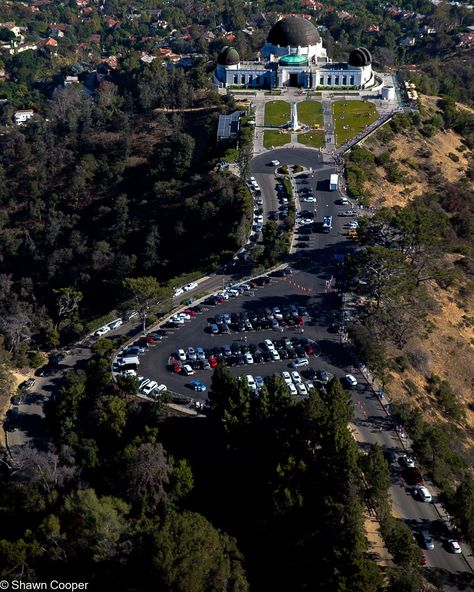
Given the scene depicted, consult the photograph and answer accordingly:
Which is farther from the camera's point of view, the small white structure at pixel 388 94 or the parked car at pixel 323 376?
the small white structure at pixel 388 94

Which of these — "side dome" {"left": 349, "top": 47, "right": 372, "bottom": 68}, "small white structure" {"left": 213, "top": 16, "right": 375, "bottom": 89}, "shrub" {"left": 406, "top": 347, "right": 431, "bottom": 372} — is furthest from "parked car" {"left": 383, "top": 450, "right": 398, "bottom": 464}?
"side dome" {"left": 349, "top": 47, "right": 372, "bottom": 68}

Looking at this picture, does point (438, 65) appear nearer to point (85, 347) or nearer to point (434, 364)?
point (434, 364)

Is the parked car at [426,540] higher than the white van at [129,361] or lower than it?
lower

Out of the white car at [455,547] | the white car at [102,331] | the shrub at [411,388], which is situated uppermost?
the white car at [102,331]

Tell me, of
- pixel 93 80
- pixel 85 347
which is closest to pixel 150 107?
pixel 93 80

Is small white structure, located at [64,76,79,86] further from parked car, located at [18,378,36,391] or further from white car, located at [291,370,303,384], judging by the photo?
white car, located at [291,370,303,384]

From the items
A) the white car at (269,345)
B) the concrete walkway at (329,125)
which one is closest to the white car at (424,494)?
the white car at (269,345)

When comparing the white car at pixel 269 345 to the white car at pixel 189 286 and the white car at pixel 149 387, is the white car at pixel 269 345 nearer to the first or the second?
the white car at pixel 149 387
